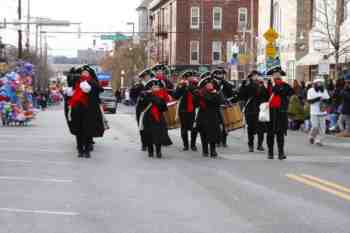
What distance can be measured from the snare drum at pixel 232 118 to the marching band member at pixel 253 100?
3.75ft

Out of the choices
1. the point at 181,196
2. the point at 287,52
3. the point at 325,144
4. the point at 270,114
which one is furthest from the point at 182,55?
the point at 181,196

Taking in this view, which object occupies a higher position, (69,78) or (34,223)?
(69,78)

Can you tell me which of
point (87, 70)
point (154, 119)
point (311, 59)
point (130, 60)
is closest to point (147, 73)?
point (154, 119)

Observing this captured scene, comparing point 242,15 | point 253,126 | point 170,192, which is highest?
point 242,15

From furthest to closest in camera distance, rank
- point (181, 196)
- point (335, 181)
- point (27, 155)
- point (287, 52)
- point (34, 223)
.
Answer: point (287, 52) < point (27, 155) < point (335, 181) < point (181, 196) < point (34, 223)

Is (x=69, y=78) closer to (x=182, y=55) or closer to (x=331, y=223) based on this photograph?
(x=331, y=223)

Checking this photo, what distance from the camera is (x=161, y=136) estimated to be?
18438 millimetres

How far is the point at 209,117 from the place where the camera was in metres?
18.8

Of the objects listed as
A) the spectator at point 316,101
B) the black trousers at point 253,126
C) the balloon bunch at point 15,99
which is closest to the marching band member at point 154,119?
Answer: the black trousers at point 253,126

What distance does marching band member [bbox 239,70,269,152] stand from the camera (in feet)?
66.8

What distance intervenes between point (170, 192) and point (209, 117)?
637cm

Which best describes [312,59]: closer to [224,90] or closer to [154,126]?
[224,90]

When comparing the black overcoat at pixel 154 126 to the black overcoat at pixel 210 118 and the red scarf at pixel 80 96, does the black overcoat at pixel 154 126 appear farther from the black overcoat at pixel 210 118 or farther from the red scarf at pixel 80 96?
the red scarf at pixel 80 96

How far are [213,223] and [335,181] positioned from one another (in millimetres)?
4933
